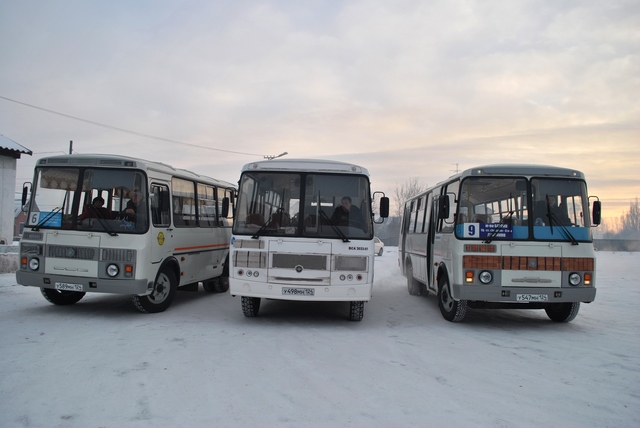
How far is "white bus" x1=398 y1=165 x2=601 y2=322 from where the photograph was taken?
8930 millimetres

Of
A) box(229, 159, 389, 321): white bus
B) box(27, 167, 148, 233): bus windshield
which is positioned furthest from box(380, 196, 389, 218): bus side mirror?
box(27, 167, 148, 233): bus windshield

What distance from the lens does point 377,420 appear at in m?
4.57

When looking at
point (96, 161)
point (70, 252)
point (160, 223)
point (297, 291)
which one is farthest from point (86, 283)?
point (297, 291)

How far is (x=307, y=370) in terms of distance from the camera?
6129 millimetres

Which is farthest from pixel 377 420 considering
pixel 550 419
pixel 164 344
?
pixel 164 344

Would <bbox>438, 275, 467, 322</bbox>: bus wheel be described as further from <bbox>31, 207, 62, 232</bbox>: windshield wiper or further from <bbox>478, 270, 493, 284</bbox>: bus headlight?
<bbox>31, 207, 62, 232</bbox>: windshield wiper

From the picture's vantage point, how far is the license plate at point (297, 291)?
344 inches

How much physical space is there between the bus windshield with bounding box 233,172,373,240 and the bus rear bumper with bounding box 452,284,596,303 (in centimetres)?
211

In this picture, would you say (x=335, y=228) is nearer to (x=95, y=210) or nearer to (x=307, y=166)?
(x=307, y=166)

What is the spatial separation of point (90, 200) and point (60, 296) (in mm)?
2477

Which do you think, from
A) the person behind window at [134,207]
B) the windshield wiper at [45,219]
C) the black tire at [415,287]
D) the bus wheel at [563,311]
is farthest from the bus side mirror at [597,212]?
A: the windshield wiper at [45,219]

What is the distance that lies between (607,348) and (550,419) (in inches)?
148

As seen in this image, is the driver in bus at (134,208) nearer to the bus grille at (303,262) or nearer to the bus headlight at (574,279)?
the bus grille at (303,262)

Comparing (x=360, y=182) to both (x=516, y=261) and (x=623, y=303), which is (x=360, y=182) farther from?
(x=623, y=303)
